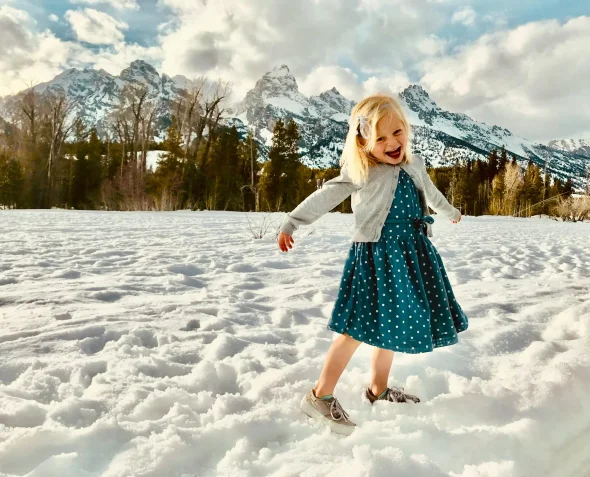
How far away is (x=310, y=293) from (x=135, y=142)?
29452mm

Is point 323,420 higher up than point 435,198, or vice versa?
point 435,198

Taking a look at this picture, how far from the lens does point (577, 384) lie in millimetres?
1878

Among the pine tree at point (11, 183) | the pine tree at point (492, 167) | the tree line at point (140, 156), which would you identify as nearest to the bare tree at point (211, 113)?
the tree line at point (140, 156)

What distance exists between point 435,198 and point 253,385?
1238mm

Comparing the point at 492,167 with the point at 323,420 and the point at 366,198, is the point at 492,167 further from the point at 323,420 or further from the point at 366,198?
the point at 323,420

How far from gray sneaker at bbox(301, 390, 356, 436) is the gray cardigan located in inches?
26.3

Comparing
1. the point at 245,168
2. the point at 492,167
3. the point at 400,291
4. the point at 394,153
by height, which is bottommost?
the point at 400,291

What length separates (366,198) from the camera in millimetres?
1803

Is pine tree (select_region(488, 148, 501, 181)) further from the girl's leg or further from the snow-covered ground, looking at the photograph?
the girl's leg

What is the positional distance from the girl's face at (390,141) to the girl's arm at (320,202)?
0.17 m

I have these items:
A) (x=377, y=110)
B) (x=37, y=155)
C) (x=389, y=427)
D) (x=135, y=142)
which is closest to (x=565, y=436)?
(x=389, y=427)

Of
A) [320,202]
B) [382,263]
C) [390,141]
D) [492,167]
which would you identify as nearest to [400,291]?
[382,263]

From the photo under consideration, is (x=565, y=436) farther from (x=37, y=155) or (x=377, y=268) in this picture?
(x=37, y=155)

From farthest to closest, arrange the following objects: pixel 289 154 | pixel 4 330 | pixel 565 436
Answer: pixel 289 154 < pixel 4 330 < pixel 565 436
